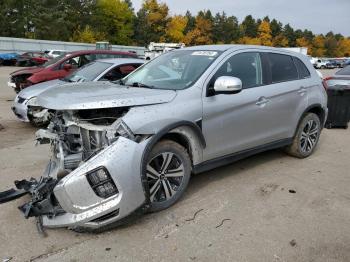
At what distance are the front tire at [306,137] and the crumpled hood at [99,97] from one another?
2.64 m

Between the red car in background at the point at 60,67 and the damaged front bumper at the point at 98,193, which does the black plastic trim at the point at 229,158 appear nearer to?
the damaged front bumper at the point at 98,193

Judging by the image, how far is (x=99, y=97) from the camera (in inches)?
148

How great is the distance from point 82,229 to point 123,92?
58.0 inches

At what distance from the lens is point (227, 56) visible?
186 inches

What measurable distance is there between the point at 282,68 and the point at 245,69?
0.90 metres

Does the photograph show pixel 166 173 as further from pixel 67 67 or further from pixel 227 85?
pixel 67 67

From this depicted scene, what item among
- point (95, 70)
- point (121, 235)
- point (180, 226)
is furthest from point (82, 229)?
point (95, 70)

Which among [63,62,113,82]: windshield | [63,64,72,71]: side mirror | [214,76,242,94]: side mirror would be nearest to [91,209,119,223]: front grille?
[214,76,242,94]: side mirror

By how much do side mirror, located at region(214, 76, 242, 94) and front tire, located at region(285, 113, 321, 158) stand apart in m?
2.07

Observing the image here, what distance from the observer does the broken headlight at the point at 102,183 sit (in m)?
3.36

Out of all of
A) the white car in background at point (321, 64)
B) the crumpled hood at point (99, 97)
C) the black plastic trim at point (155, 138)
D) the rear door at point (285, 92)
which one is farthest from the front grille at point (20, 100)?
the white car in background at point (321, 64)

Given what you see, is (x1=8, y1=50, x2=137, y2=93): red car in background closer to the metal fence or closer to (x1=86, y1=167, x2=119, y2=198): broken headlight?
(x1=86, y1=167, x2=119, y2=198): broken headlight

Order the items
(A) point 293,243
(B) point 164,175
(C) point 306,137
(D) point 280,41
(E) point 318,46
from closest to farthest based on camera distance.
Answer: (A) point 293,243
(B) point 164,175
(C) point 306,137
(D) point 280,41
(E) point 318,46

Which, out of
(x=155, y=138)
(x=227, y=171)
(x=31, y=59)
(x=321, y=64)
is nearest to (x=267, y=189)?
(x=227, y=171)
